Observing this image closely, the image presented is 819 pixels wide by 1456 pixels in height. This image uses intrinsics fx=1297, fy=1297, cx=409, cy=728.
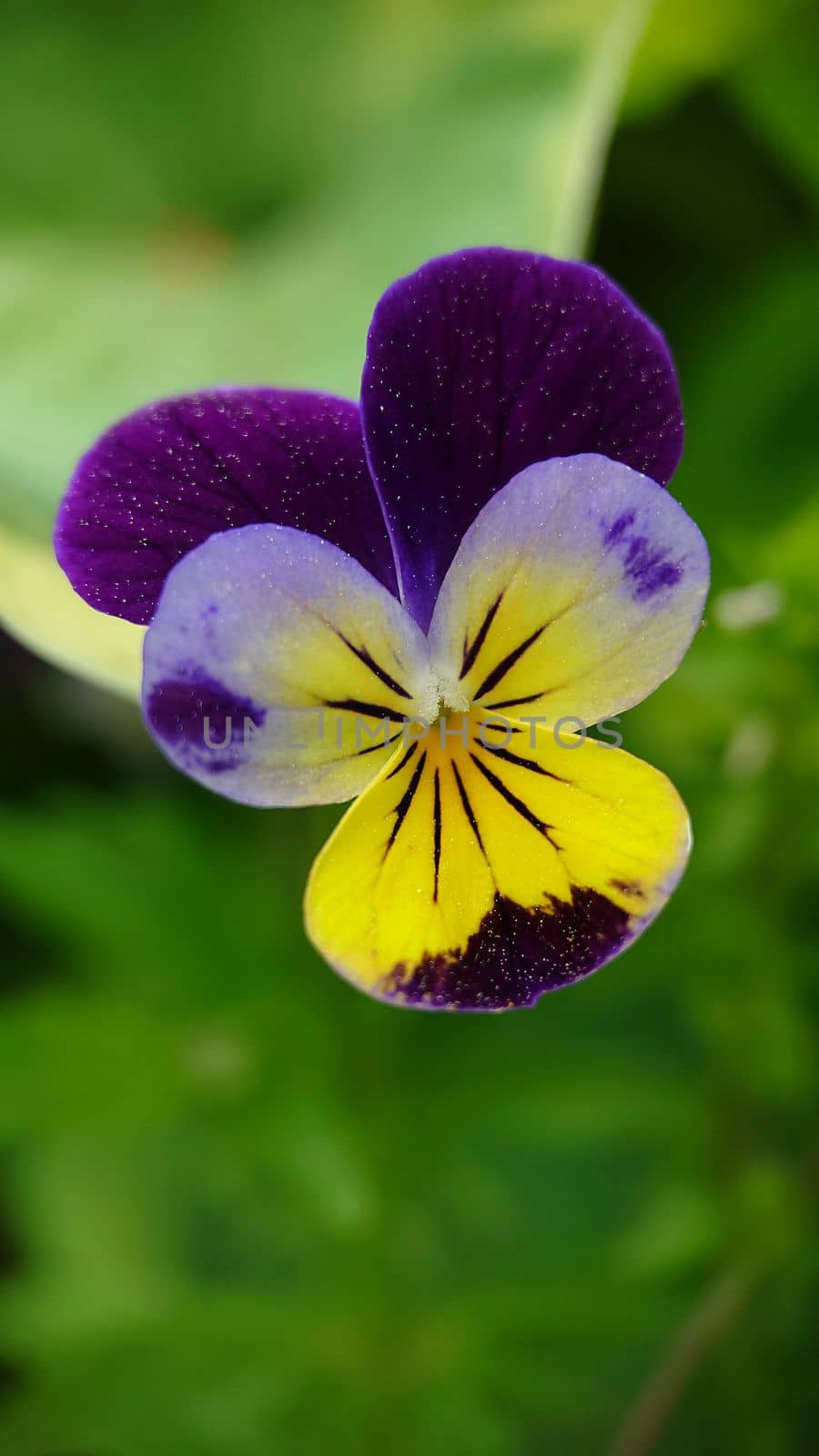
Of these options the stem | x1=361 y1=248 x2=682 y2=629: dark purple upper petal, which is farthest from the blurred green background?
x1=361 y1=248 x2=682 y2=629: dark purple upper petal

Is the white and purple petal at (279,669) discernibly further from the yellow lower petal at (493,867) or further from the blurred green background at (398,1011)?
the blurred green background at (398,1011)

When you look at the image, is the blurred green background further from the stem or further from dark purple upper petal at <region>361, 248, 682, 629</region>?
dark purple upper petal at <region>361, 248, 682, 629</region>

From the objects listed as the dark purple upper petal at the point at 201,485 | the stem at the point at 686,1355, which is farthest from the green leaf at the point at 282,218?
the stem at the point at 686,1355

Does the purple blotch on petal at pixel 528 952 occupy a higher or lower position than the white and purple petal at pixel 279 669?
lower

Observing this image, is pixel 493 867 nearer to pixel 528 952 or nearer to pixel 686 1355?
pixel 528 952

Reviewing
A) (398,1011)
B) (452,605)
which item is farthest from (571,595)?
(398,1011)

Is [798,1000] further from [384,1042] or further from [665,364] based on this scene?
[665,364]

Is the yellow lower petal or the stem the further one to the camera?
the stem
